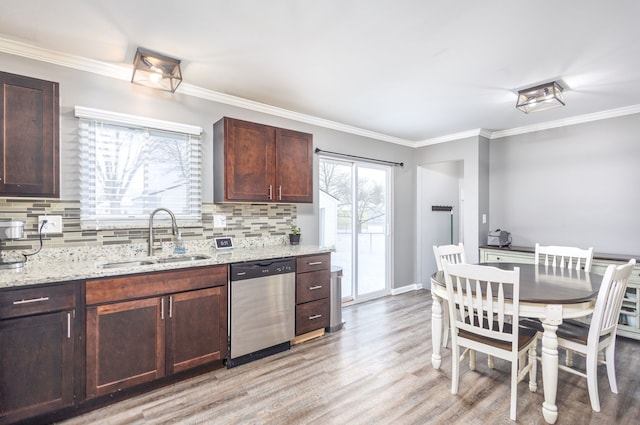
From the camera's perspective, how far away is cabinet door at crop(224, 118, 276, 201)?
2945 mm

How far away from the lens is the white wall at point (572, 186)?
3.60 metres

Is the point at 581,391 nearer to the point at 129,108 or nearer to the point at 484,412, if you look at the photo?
the point at 484,412

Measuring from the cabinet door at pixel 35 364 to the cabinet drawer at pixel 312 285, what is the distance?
174cm

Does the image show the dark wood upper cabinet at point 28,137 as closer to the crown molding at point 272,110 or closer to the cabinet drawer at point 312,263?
the crown molding at point 272,110

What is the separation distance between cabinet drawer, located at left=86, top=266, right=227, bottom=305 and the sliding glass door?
1.89 meters

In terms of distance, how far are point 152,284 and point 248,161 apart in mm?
1375

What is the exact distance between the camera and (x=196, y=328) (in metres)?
2.46

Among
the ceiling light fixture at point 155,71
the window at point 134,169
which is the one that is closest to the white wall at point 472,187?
the window at point 134,169

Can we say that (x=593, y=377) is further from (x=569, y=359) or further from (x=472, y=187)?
(x=472, y=187)

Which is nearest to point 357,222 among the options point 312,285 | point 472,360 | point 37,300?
point 312,285

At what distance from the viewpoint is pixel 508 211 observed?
14.8 ft

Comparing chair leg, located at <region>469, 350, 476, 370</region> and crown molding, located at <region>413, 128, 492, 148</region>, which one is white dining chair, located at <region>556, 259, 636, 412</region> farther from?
crown molding, located at <region>413, 128, 492, 148</region>

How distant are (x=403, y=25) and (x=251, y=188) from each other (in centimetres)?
185

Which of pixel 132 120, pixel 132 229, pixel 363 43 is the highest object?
pixel 363 43
